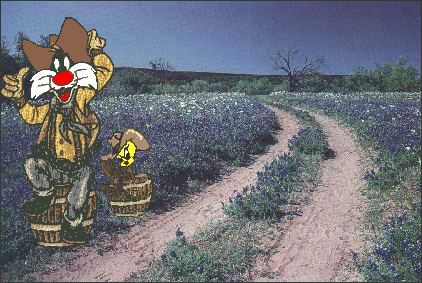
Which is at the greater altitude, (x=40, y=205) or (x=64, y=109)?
(x=64, y=109)

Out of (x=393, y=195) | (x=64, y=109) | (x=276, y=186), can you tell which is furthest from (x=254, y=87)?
(x=64, y=109)

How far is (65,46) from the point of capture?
6984mm

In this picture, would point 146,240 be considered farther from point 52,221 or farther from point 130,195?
point 52,221

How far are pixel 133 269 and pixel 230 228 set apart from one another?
260 cm

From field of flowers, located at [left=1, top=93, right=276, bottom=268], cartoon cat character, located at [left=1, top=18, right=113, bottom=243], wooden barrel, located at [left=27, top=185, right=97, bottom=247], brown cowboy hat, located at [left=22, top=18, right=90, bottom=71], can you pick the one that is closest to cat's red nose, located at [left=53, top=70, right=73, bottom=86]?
cartoon cat character, located at [left=1, top=18, right=113, bottom=243]

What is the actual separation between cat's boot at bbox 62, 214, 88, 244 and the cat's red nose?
2.19 metres

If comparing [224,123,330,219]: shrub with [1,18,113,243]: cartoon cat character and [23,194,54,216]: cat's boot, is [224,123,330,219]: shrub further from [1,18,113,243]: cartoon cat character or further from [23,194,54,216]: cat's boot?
[23,194,54,216]: cat's boot

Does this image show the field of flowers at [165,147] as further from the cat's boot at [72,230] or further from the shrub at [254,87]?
the shrub at [254,87]

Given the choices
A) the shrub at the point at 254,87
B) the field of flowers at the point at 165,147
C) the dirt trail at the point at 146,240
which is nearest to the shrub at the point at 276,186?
the dirt trail at the point at 146,240

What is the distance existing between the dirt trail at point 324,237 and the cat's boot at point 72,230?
3.17 meters

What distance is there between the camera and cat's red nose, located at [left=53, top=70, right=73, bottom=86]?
6.93 metres

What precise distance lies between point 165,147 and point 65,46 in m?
7.78

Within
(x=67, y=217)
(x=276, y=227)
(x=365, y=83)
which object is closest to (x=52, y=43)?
(x=67, y=217)

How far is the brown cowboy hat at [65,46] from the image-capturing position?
6.82 metres
